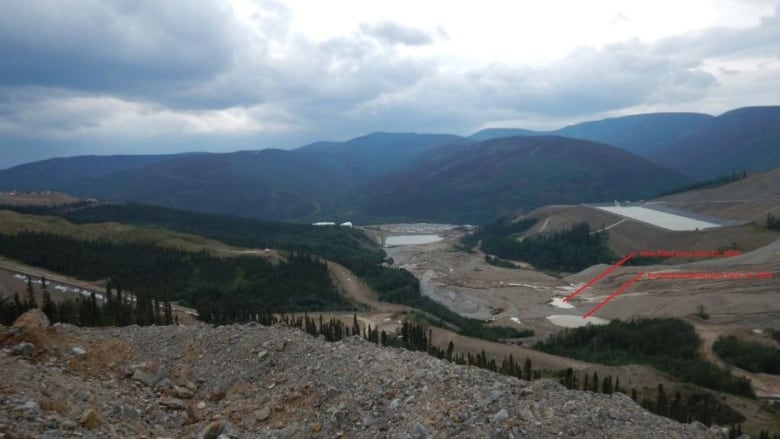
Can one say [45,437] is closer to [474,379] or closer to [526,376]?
[474,379]

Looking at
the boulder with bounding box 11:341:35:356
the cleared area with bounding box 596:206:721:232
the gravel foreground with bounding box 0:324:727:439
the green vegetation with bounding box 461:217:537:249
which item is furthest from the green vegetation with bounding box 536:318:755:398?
the green vegetation with bounding box 461:217:537:249

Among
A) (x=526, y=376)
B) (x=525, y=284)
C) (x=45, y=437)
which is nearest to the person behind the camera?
(x=45, y=437)

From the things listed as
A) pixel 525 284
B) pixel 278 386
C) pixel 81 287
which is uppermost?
pixel 278 386

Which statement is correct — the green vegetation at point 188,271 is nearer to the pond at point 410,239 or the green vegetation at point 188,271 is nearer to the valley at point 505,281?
the valley at point 505,281

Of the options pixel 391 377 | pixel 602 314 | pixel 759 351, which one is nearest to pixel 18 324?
pixel 391 377

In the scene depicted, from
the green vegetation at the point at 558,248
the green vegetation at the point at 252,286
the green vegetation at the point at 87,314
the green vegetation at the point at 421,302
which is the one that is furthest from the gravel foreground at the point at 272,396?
the green vegetation at the point at 558,248

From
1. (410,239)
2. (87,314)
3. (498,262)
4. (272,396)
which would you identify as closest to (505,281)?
(498,262)

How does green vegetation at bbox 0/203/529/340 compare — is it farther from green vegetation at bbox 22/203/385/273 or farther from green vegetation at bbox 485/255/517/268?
green vegetation at bbox 485/255/517/268
